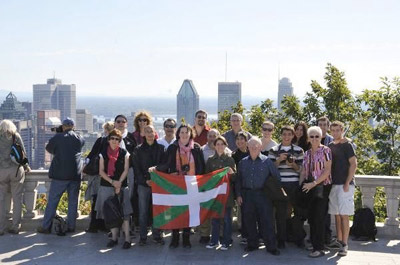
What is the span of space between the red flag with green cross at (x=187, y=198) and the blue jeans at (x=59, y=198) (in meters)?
1.57

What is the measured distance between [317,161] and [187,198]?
1.97 metres

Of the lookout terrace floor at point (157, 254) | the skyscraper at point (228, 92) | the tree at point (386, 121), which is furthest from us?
the skyscraper at point (228, 92)

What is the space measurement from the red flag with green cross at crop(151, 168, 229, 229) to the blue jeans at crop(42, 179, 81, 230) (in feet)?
5.15

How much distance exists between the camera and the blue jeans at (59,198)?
26.8ft

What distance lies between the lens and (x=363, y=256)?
7.14 m

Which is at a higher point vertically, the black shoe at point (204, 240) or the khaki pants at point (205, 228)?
the khaki pants at point (205, 228)

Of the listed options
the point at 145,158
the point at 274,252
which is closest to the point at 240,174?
the point at 274,252

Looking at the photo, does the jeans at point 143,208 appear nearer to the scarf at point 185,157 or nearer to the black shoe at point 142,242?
the black shoe at point 142,242

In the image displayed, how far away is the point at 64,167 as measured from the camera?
318 inches

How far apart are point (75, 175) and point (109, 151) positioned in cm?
94

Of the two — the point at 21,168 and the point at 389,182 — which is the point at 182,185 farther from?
the point at 389,182

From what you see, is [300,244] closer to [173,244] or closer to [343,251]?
[343,251]

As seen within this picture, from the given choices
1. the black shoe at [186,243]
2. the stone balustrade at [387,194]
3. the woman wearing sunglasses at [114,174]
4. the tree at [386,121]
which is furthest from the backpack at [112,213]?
the tree at [386,121]

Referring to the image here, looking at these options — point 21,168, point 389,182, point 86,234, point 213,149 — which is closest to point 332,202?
point 389,182
